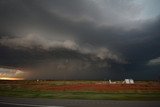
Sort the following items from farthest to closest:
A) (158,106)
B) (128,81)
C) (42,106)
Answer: (128,81)
(42,106)
(158,106)

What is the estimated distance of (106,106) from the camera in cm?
1619

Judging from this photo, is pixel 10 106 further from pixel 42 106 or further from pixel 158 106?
pixel 158 106

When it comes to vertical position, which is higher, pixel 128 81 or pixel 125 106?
pixel 128 81

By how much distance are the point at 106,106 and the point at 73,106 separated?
2737 mm

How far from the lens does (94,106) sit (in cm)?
1638

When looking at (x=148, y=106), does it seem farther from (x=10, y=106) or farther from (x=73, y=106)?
(x=10, y=106)

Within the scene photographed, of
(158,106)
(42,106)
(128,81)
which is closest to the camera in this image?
(158,106)

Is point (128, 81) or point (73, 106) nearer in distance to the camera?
point (73, 106)

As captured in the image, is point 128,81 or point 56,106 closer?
point 56,106

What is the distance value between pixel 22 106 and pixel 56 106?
294 centimetres

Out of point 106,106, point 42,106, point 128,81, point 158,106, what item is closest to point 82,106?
point 106,106

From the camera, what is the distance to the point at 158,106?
15883 mm

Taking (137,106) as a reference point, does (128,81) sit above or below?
above

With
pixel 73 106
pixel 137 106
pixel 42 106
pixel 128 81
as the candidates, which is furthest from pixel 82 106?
pixel 128 81
